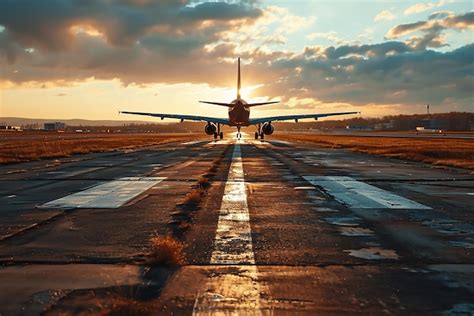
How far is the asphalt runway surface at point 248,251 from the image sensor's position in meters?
4.80

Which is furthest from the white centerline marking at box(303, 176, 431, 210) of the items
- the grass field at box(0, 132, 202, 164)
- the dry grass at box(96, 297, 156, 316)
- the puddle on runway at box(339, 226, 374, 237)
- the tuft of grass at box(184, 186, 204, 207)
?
the grass field at box(0, 132, 202, 164)

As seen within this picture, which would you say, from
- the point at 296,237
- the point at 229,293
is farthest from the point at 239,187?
the point at 229,293

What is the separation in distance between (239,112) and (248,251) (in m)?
51.8

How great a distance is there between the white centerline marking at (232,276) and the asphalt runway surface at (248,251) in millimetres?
19

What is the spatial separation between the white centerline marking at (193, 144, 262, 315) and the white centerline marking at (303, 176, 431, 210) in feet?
11.0

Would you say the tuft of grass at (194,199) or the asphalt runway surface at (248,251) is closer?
the asphalt runway surface at (248,251)

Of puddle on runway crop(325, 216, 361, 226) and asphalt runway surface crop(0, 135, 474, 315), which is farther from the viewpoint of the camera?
puddle on runway crop(325, 216, 361, 226)

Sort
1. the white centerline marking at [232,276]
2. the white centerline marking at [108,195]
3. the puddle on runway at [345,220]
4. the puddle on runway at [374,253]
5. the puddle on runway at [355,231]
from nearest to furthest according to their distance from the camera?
the white centerline marking at [232,276] → the puddle on runway at [374,253] → the puddle on runway at [355,231] → the puddle on runway at [345,220] → the white centerline marking at [108,195]

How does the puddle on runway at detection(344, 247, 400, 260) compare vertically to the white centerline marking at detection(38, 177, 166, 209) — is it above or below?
above

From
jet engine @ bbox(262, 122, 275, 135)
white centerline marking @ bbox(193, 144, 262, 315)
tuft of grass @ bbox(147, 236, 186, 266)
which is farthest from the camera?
jet engine @ bbox(262, 122, 275, 135)

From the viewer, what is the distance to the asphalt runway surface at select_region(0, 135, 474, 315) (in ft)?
15.8

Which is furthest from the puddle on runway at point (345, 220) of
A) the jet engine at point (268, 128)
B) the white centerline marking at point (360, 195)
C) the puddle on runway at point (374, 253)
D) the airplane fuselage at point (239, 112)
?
the jet engine at point (268, 128)

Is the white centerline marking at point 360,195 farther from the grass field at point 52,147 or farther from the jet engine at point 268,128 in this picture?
the jet engine at point 268,128

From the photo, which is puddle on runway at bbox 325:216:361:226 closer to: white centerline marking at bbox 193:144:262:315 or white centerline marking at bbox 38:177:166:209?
white centerline marking at bbox 193:144:262:315
